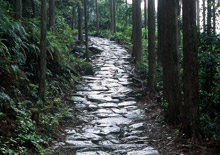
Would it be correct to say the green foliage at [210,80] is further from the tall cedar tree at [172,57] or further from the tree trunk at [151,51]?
the tree trunk at [151,51]

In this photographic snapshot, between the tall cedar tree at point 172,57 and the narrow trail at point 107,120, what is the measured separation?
111cm

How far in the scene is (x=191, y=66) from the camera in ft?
18.6

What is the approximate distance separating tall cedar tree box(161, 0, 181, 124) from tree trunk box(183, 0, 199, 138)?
1.30 meters

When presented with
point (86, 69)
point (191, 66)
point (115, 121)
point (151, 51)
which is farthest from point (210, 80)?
point (86, 69)

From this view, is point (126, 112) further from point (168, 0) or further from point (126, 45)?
point (126, 45)

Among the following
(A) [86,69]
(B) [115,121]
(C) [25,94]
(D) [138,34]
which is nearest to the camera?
(C) [25,94]

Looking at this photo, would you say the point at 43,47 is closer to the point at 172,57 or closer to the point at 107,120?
the point at 107,120

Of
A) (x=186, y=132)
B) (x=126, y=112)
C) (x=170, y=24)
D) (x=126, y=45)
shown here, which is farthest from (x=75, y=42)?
(x=186, y=132)

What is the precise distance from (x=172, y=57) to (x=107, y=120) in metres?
2.84

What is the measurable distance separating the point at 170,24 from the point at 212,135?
308 centimetres

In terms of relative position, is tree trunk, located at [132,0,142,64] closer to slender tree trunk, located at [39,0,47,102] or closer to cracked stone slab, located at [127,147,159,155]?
slender tree trunk, located at [39,0,47,102]

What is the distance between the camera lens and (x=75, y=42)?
67.2ft

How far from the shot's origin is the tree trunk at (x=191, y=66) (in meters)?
5.59

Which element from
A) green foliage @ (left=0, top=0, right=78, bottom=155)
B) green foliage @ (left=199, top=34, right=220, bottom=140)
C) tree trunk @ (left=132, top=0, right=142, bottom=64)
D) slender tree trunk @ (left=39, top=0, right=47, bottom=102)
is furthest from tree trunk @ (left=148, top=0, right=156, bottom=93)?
tree trunk @ (left=132, top=0, right=142, bottom=64)
